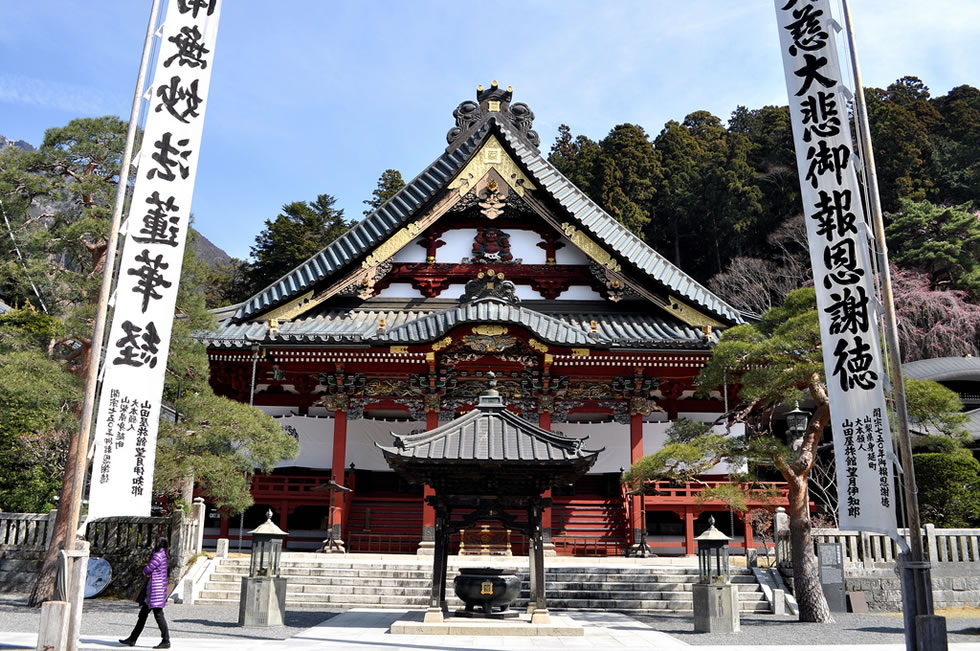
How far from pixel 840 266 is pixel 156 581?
8.74m

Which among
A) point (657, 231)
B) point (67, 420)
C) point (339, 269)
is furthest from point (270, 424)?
point (657, 231)

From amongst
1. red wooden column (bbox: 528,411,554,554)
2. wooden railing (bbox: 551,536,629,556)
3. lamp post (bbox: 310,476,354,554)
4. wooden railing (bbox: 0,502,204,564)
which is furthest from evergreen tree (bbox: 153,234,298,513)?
wooden railing (bbox: 551,536,629,556)

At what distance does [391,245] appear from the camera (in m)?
19.3

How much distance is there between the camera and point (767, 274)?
112 ft

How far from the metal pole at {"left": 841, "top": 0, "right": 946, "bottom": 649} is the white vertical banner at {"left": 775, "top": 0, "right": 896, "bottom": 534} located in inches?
6.3

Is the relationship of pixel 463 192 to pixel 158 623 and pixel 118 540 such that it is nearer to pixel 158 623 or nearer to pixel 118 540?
pixel 118 540

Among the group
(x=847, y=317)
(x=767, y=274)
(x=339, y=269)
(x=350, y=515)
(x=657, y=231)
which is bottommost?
(x=350, y=515)

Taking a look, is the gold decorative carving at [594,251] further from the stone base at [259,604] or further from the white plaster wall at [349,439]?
the stone base at [259,604]

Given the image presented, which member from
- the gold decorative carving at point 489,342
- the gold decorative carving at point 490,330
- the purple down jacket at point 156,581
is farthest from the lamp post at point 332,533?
the purple down jacket at point 156,581

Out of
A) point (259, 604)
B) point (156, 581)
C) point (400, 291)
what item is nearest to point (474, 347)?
point (400, 291)

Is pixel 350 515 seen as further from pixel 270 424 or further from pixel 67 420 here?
pixel 67 420

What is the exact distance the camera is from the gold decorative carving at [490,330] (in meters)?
17.0

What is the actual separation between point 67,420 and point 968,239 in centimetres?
3081

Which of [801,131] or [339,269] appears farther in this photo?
[339,269]
